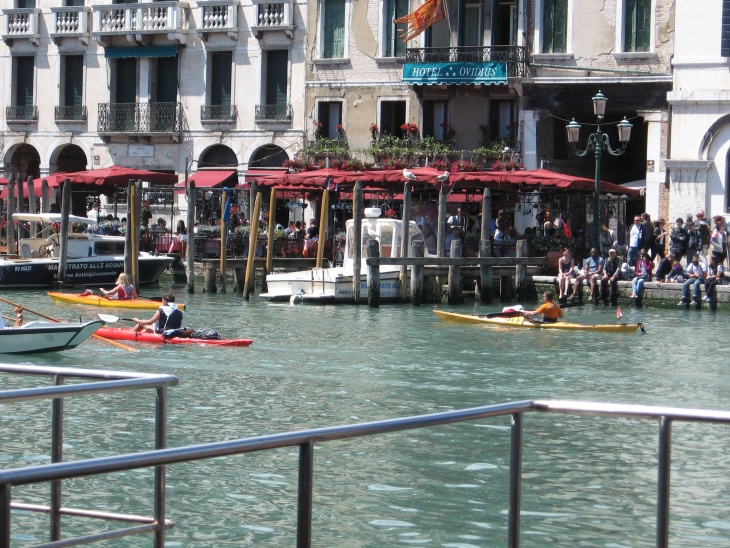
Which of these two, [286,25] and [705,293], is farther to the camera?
[286,25]

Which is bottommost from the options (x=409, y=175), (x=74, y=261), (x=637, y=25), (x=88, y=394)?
(x=74, y=261)

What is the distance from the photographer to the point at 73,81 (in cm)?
4362

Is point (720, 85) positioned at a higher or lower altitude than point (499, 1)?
lower

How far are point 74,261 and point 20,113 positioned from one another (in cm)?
1217

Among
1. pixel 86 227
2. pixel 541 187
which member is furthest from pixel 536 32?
pixel 86 227

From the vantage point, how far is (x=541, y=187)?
33.2 meters

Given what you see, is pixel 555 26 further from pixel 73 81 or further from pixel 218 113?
pixel 73 81

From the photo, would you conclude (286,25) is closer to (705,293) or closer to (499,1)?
(499,1)

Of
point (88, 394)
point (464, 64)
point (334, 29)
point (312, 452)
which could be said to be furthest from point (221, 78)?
point (312, 452)

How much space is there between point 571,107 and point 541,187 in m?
4.73

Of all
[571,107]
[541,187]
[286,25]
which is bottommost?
[541,187]

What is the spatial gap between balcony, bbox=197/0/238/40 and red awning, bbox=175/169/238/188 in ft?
13.4

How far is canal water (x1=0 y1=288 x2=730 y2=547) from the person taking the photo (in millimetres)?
9188

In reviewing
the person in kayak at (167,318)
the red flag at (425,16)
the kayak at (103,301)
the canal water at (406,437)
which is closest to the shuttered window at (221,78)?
the red flag at (425,16)
